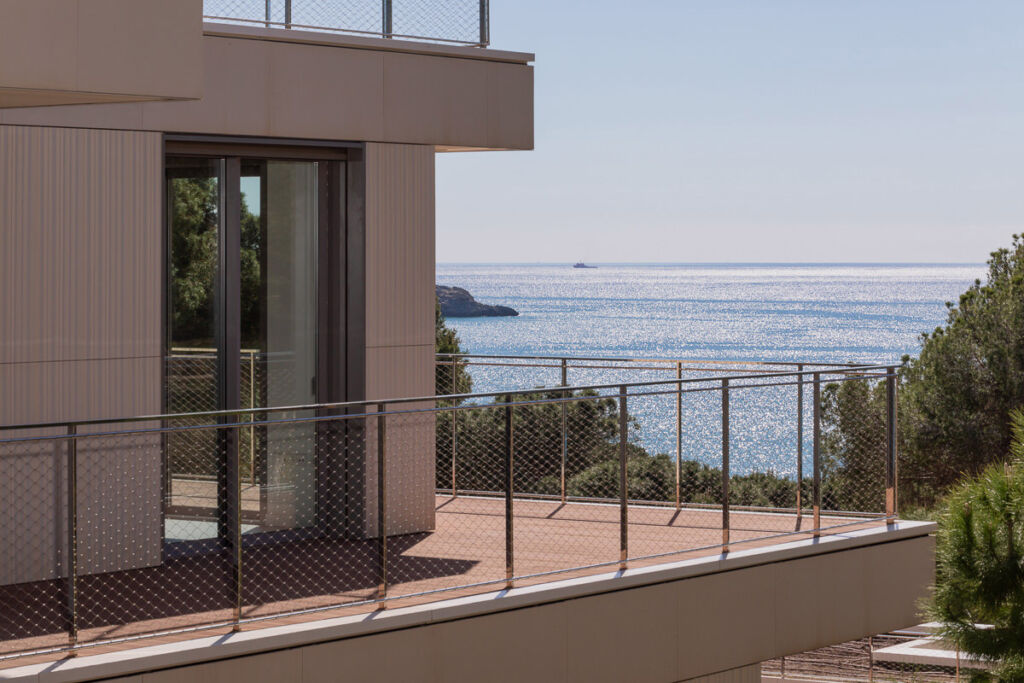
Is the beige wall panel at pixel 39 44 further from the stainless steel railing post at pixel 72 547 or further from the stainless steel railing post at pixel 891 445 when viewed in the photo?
the stainless steel railing post at pixel 891 445

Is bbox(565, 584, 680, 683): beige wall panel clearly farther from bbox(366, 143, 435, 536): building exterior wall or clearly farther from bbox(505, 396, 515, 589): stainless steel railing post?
bbox(366, 143, 435, 536): building exterior wall

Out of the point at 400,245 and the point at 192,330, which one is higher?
the point at 400,245

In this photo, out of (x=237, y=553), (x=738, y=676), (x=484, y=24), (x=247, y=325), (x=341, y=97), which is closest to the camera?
(x=237, y=553)

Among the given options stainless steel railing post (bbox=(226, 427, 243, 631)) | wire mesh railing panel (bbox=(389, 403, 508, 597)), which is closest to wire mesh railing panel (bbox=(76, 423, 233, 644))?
stainless steel railing post (bbox=(226, 427, 243, 631))

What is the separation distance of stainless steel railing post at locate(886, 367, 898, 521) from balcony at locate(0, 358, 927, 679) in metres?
0.02

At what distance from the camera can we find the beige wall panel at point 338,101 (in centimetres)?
781

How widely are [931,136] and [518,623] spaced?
72.1 meters

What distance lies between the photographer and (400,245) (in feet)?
29.0

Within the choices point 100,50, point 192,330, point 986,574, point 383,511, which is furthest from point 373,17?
point 986,574

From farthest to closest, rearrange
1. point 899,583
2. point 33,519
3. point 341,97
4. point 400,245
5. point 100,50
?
point 400,245, point 899,583, point 341,97, point 33,519, point 100,50

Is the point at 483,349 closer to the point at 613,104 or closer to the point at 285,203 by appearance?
the point at 613,104

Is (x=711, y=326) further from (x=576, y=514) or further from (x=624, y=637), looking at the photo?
(x=624, y=637)

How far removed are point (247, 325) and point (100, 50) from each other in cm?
319

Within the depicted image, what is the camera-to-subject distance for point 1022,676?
28.0 ft
